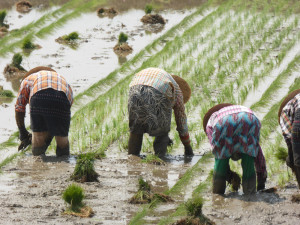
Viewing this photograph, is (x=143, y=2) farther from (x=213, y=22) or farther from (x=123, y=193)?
(x=123, y=193)

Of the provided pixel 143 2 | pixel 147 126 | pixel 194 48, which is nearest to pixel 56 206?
pixel 147 126

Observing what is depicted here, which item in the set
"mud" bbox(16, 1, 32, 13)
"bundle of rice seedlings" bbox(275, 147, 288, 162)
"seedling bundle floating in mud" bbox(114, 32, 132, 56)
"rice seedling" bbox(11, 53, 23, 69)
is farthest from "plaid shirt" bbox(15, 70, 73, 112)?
"mud" bbox(16, 1, 32, 13)

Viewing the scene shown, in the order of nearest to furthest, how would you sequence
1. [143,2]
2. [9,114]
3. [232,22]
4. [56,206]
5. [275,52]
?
[56,206]
[9,114]
[275,52]
[232,22]
[143,2]

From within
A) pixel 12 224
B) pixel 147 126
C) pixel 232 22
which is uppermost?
pixel 232 22

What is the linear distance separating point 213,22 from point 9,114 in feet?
20.5

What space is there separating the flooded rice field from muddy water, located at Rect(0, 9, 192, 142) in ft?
0.06

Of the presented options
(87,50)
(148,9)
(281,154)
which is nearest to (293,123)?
(281,154)

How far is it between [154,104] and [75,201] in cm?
184

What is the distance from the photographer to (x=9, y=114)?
8469 mm

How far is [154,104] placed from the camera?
6715 mm

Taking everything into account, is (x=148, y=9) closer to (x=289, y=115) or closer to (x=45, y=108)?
(x=45, y=108)

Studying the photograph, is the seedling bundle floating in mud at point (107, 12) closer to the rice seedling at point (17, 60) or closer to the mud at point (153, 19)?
the mud at point (153, 19)

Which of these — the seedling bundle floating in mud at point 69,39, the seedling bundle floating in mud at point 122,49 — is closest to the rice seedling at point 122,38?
the seedling bundle floating in mud at point 122,49

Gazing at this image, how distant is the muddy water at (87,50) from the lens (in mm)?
9898
